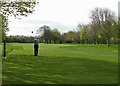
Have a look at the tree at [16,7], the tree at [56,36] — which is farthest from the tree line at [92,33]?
the tree at [16,7]

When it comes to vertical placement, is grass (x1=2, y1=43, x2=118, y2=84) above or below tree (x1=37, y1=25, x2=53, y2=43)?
below

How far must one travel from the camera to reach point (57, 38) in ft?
545

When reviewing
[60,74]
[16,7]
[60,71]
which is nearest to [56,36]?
[16,7]

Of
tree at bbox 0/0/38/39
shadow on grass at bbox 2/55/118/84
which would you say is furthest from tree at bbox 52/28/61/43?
shadow on grass at bbox 2/55/118/84

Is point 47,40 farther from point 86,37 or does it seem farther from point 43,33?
point 86,37

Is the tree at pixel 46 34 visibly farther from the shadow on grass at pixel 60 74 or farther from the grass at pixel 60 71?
the shadow on grass at pixel 60 74

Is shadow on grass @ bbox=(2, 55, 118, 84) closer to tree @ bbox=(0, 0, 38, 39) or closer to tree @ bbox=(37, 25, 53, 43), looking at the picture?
tree @ bbox=(0, 0, 38, 39)

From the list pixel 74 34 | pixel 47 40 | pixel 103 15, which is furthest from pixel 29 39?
pixel 103 15

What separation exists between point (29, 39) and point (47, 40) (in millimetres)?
10182

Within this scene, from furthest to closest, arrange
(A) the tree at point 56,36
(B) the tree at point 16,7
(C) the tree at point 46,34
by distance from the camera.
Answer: (A) the tree at point 56,36, (C) the tree at point 46,34, (B) the tree at point 16,7

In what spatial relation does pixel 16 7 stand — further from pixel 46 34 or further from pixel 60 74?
pixel 46 34

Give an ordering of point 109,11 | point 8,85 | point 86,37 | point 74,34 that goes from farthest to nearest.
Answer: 1. point 74,34
2. point 86,37
3. point 109,11
4. point 8,85

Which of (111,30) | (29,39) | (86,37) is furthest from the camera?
(29,39)

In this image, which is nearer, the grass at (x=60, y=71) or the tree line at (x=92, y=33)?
the grass at (x=60, y=71)
